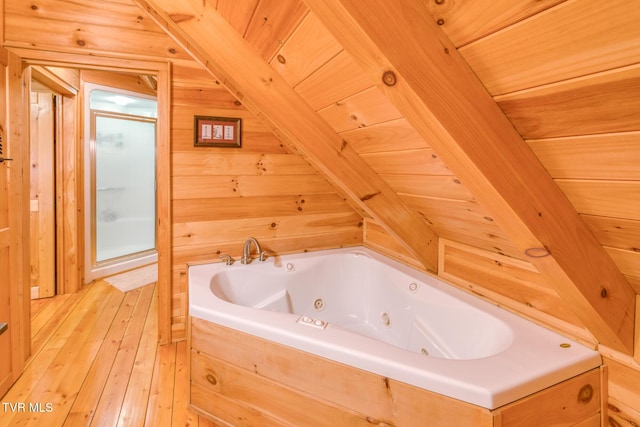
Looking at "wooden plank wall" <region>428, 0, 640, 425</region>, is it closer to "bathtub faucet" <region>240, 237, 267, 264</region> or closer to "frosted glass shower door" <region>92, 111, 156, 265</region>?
"bathtub faucet" <region>240, 237, 267, 264</region>

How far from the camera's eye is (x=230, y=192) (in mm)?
2264

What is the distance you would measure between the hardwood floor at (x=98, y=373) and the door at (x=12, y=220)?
0.17 meters

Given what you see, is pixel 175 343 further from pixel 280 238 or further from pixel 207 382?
pixel 280 238

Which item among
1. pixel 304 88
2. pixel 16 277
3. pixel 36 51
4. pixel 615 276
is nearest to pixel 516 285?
pixel 615 276

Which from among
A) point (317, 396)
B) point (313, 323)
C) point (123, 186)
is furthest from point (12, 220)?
point (123, 186)

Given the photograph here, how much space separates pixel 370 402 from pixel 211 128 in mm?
1858

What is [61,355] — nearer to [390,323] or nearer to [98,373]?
[98,373]

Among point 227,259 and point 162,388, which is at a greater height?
point 227,259

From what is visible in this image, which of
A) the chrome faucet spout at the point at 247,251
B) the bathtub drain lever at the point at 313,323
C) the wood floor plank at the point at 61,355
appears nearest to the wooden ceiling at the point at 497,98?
the bathtub drain lever at the point at 313,323

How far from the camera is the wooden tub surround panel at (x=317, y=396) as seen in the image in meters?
0.98

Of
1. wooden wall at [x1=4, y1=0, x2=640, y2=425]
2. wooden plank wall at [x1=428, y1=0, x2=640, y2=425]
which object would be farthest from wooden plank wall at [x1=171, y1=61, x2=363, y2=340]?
wooden plank wall at [x1=428, y1=0, x2=640, y2=425]

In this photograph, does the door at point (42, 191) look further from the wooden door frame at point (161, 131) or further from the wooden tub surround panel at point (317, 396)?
the wooden tub surround panel at point (317, 396)

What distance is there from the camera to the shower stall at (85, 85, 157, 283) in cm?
335

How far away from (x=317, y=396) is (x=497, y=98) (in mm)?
1134
